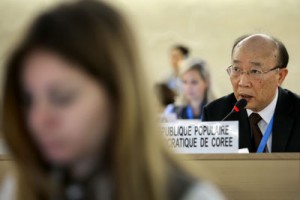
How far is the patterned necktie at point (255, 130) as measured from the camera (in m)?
2.94

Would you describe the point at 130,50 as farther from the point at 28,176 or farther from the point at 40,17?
the point at 28,176

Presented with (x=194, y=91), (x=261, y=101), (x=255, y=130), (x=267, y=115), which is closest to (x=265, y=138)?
(x=255, y=130)

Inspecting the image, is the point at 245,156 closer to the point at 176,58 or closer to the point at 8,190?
the point at 8,190

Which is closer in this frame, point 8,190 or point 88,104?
point 88,104

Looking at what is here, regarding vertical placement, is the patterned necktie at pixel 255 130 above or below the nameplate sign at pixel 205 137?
below

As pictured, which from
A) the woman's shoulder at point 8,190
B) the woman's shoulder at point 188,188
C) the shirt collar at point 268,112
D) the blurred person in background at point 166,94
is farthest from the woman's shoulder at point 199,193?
the blurred person in background at point 166,94

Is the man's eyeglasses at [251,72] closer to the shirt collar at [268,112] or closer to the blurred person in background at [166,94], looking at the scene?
the shirt collar at [268,112]

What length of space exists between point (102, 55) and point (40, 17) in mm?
115

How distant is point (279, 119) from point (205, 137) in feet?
→ 2.11

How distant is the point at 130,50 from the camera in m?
1.04

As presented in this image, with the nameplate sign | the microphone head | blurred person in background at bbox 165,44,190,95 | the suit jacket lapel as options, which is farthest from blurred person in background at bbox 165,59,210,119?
the nameplate sign

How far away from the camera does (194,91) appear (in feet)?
18.2

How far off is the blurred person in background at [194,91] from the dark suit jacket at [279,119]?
2.14 m

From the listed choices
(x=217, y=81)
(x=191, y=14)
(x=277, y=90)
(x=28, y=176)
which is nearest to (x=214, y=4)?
(x=191, y=14)
